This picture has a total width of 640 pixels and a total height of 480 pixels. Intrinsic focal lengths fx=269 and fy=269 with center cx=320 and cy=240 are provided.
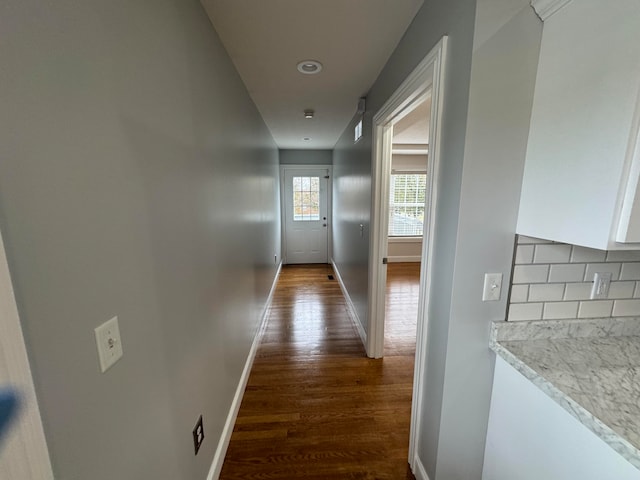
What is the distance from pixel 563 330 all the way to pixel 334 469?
134 cm

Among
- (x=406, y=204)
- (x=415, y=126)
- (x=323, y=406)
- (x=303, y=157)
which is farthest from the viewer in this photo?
(x=406, y=204)

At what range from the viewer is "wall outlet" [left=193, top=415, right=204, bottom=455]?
1.19 meters

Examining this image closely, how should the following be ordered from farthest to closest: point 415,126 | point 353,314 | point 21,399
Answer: point 415,126 → point 353,314 → point 21,399

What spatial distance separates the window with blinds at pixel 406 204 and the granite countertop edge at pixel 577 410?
478cm

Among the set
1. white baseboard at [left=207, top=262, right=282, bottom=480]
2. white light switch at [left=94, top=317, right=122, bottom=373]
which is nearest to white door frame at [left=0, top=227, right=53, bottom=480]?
white light switch at [left=94, top=317, right=122, bottom=373]

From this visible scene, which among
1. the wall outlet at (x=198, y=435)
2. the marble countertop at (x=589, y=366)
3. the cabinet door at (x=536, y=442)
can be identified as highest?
the marble countertop at (x=589, y=366)

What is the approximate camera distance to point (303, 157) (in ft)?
17.6

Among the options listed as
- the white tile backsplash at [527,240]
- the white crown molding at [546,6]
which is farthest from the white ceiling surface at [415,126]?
the white tile backsplash at [527,240]

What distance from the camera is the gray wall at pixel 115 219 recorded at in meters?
0.49

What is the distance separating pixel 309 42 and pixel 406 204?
15.2 feet

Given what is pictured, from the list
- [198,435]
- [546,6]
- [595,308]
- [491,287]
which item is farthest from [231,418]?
[546,6]

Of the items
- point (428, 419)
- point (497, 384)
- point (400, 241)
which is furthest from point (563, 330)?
point (400, 241)

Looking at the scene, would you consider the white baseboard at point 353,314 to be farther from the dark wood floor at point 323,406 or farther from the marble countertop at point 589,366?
the marble countertop at point 589,366

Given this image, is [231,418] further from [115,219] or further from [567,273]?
[567,273]
